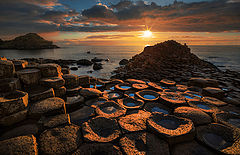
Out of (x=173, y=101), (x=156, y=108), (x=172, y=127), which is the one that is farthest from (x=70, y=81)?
(x=173, y=101)

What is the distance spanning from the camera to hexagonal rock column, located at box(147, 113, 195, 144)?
2981mm

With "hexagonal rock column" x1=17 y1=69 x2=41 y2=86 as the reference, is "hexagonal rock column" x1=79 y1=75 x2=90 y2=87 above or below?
below

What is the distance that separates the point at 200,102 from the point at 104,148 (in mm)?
5057

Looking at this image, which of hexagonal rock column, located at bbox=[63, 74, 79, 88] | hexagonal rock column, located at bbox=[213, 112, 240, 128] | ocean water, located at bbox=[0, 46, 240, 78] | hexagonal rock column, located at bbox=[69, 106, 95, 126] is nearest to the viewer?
hexagonal rock column, located at bbox=[213, 112, 240, 128]

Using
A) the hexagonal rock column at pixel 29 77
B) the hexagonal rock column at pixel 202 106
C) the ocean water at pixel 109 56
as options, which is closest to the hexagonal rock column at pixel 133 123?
the hexagonal rock column at pixel 202 106

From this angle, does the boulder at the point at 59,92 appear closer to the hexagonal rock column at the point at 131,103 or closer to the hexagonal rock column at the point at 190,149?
the hexagonal rock column at the point at 131,103

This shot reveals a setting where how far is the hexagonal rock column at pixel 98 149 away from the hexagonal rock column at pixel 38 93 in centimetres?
270

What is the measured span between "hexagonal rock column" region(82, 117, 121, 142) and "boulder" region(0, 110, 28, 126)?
2.01 m

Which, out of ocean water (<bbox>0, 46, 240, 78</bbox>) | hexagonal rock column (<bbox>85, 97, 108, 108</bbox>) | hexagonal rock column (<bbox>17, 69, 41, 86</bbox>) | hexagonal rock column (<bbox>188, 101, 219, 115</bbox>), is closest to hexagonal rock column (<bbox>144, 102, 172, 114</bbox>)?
hexagonal rock column (<bbox>188, 101, 219, 115</bbox>)

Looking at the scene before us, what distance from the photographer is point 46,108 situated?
3689 mm

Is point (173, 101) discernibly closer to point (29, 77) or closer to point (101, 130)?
point (101, 130)

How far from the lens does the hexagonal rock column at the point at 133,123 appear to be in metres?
3.47

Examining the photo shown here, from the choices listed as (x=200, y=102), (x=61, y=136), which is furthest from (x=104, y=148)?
(x=200, y=102)

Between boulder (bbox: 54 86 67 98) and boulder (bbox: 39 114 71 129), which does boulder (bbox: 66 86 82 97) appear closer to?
boulder (bbox: 54 86 67 98)
